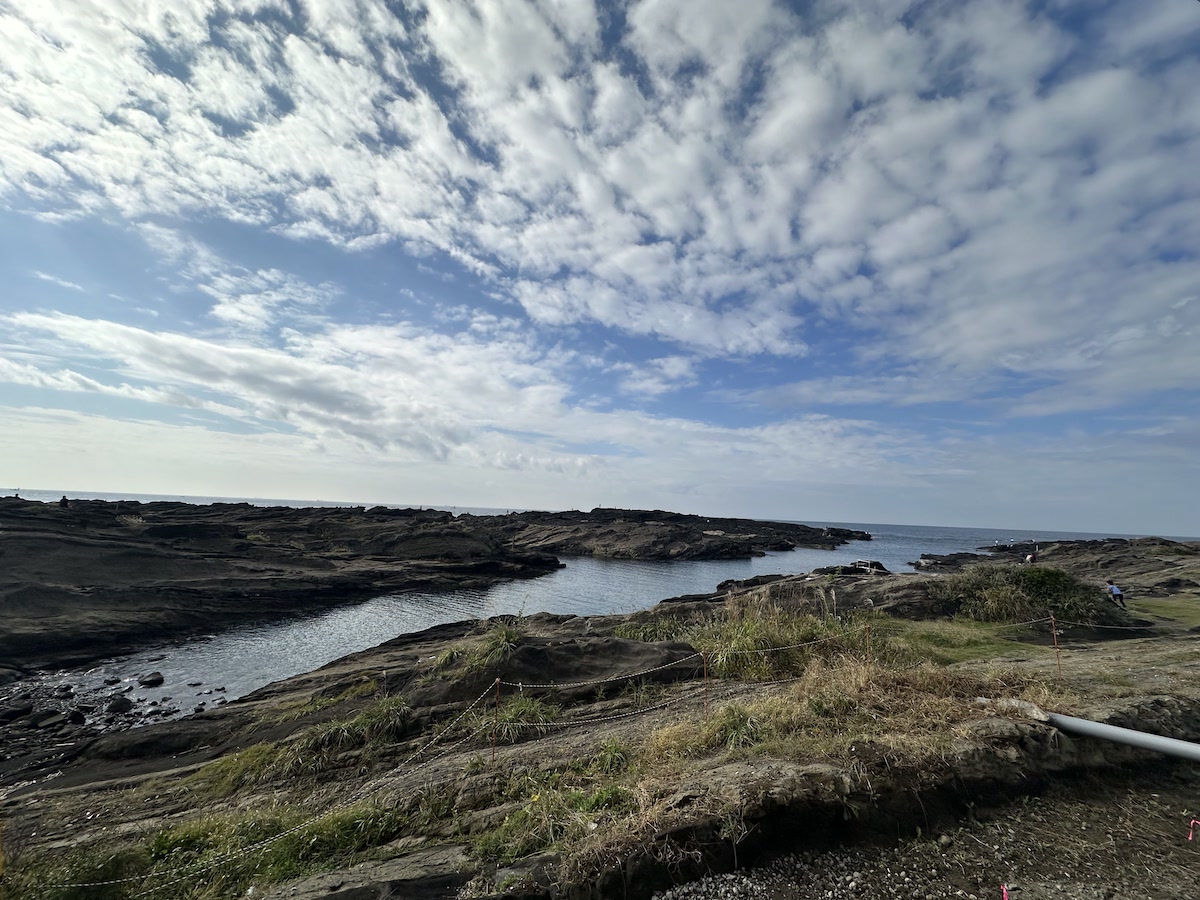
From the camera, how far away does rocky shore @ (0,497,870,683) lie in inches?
942

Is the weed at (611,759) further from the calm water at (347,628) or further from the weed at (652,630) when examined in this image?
the calm water at (347,628)

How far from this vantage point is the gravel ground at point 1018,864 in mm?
4777

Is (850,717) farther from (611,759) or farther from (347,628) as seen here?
(347,628)

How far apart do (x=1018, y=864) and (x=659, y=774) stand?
12.2 feet

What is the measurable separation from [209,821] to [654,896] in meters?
7.59

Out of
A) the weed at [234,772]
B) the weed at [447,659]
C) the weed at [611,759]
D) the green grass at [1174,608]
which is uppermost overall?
the green grass at [1174,608]

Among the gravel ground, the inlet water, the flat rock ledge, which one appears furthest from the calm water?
the gravel ground

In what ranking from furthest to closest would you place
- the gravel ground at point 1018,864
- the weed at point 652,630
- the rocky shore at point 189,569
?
the rocky shore at point 189,569 < the weed at point 652,630 < the gravel ground at point 1018,864

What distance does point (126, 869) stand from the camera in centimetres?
657

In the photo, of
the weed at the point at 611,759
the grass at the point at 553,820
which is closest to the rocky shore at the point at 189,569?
the weed at the point at 611,759

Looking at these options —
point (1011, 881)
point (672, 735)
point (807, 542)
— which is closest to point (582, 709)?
point (672, 735)

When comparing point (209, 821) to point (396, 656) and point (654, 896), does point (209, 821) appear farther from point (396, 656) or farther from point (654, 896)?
Result: point (396, 656)

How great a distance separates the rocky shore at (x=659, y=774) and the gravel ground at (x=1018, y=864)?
0.03 metres

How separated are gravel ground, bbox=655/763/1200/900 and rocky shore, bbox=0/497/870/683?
28.8m
